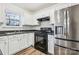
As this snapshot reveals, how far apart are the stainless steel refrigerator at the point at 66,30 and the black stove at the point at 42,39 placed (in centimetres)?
15

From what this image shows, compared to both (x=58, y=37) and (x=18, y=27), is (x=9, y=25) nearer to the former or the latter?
(x=18, y=27)

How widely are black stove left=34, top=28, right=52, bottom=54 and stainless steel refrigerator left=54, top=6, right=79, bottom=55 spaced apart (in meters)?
0.15

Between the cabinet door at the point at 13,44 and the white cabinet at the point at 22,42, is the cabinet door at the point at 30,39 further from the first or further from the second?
the cabinet door at the point at 13,44

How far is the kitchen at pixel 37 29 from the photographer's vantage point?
3.55 ft

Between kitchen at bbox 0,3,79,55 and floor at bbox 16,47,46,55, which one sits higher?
kitchen at bbox 0,3,79,55

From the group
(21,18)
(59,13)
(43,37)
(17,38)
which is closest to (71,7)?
(59,13)

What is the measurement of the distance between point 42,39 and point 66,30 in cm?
39

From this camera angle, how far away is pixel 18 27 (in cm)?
112

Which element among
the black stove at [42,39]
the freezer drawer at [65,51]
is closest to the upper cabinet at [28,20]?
the black stove at [42,39]

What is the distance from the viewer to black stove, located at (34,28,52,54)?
46.8 inches

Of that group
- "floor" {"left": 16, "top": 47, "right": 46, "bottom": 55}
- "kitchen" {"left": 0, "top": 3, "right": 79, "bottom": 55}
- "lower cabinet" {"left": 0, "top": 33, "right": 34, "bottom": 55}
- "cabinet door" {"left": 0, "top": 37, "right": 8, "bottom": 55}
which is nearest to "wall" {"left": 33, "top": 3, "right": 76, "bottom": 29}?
"kitchen" {"left": 0, "top": 3, "right": 79, "bottom": 55}

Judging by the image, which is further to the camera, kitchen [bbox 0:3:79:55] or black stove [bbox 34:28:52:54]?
black stove [bbox 34:28:52:54]

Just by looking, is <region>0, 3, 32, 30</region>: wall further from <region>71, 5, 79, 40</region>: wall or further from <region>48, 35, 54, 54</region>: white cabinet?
<region>71, 5, 79, 40</region>: wall

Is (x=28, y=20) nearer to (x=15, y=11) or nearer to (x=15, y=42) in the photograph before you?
(x=15, y=11)
